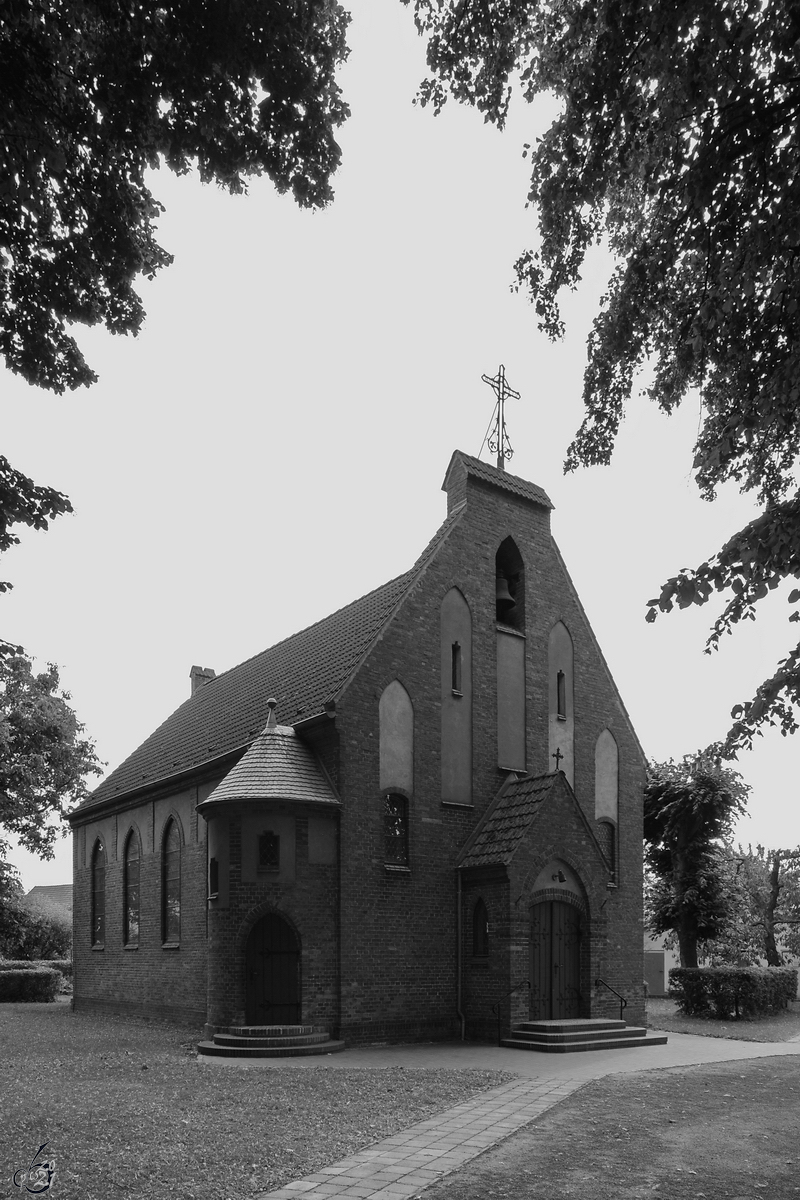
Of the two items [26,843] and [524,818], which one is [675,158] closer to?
[524,818]

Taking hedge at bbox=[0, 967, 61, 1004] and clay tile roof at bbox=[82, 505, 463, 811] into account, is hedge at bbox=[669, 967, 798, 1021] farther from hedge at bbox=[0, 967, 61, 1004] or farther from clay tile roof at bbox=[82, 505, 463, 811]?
hedge at bbox=[0, 967, 61, 1004]

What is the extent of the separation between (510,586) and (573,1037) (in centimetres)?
959

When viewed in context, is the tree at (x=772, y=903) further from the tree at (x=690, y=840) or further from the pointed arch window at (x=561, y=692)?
the pointed arch window at (x=561, y=692)

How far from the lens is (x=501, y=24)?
9242 mm

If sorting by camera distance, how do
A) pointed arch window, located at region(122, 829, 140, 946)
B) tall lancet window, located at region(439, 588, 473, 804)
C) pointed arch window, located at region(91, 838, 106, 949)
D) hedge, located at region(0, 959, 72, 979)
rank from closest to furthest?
tall lancet window, located at region(439, 588, 473, 804)
pointed arch window, located at region(122, 829, 140, 946)
pointed arch window, located at region(91, 838, 106, 949)
hedge, located at region(0, 959, 72, 979)

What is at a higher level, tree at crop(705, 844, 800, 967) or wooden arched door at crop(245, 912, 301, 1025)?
wooden arched door at crop(245, 912, 301, 1025)

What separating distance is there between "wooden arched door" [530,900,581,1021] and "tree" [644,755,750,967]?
12.2 m

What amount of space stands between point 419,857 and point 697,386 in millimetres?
12898

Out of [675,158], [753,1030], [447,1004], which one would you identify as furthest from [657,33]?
[753,1030]

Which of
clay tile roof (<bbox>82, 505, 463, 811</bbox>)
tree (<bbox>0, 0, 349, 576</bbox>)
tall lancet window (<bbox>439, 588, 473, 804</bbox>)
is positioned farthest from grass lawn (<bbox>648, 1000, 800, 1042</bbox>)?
tree (<bbox>0, 0, 349, 576</bbox>)

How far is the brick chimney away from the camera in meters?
37.6

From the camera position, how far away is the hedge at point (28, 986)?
1501 inches

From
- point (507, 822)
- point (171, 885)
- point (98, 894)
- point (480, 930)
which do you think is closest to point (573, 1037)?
point (480, 930)

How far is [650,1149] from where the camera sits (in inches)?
398
